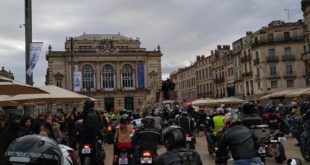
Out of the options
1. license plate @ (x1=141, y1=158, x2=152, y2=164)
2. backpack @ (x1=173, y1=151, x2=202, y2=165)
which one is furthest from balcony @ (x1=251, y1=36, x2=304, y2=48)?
backpack @ (x1=173, y1=151, x2=202, y2=165)

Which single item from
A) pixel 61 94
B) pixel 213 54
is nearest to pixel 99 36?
pixel 213 54

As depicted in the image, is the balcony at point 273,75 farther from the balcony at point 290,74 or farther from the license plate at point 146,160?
the license plate at point 146,160

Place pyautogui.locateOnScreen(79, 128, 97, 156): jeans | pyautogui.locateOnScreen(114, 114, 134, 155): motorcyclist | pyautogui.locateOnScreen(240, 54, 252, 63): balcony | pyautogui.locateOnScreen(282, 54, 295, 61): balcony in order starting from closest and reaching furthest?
1. pyautogui.locateOnScreen(114, 114, 134, 155): motorcyclist
2. pyautogui.locateOnScreen(79, 128, 97, 156): jeans
3. pyautogui.locateOnScreen(282, 54, 295, 61): balcony
4. pyautogui.locateOnScreen(240, 54, 252, 63): balcony

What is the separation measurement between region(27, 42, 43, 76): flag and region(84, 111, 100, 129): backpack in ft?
19.2

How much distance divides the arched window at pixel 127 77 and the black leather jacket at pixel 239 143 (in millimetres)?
81480

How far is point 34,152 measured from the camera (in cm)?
363

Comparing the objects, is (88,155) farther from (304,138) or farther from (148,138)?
(304,138)

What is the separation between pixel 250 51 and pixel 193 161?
6914cm

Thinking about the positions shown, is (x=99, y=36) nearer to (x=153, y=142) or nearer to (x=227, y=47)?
(x=227, y=47)

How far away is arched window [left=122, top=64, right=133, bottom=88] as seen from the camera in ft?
288

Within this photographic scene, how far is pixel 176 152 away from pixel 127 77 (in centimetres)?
8352

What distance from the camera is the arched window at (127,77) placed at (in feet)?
288

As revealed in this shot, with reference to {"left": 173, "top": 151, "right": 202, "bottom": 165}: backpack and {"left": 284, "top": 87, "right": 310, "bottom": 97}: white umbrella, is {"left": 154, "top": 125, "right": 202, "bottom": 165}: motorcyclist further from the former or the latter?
{"left": 284, "top": 87, "right": 310, "bottom": 97}: white umbrella

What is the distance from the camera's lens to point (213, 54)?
94438 millimetres
